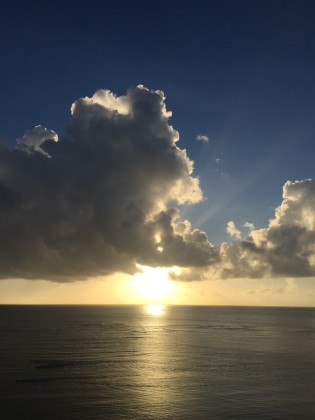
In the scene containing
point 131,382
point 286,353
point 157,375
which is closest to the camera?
point 131,382

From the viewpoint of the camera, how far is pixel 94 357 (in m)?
108

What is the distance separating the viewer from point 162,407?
201 ft

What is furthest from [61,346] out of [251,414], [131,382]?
[251,414]

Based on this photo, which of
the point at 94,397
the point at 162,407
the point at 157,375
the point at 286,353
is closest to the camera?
the point at 162,407

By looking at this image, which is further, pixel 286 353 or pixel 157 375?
pixel 286 353

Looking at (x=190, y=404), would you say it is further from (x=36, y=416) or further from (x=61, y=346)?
(x=61, y=346)

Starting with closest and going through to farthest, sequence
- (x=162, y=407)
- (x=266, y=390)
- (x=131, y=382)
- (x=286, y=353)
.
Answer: (x=162, y=407) < (x=266, y=390) < (x=131, y=382) < (x=286, y=353)

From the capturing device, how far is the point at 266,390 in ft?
239

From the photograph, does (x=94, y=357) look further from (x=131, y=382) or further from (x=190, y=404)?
(x=190, y=404)

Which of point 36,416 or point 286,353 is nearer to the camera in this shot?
point 36,416

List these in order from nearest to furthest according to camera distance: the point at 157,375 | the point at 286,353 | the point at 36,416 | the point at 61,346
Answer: the point at 36,416
the point at 157,375
the point at 286,353
the point at 61,346

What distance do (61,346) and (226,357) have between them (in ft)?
161

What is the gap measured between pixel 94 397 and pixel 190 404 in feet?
47.6

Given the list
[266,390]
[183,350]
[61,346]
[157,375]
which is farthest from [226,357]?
[61,346]
